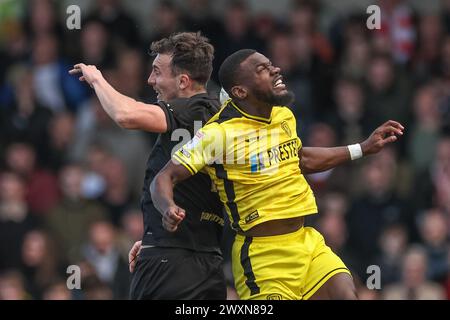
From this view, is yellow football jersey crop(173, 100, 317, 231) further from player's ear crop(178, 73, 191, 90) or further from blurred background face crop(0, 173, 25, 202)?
blurred background face crop(0, 173, 25, 202)

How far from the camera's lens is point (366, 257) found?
13297 mm

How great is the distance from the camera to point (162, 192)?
26.2ft

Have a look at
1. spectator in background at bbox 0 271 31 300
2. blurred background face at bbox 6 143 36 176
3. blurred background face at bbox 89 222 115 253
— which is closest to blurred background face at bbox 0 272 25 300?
spectator in background at bbox 0 271 31 300

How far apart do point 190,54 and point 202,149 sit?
0.72 meters

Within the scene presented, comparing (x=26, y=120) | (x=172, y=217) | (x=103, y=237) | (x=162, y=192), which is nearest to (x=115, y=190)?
(x=103, y=237)

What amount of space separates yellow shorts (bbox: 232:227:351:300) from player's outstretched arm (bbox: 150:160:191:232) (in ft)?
2.11

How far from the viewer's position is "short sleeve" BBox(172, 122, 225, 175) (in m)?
8.13

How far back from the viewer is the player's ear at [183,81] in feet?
28.3

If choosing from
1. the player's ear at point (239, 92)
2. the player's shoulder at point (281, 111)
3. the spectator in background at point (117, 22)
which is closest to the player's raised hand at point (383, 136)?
the player's shoulder at point (281, 111)

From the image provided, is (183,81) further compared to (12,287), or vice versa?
(12,287)

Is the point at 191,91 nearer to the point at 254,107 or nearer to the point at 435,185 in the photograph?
the point at 254,107

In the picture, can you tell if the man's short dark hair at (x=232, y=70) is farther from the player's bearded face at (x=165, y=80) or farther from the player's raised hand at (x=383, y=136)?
the player's raised hand at (x=383, y=136)

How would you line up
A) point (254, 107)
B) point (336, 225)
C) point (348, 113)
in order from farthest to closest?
point (348, 113), point (336, 225), point (254, 107)
